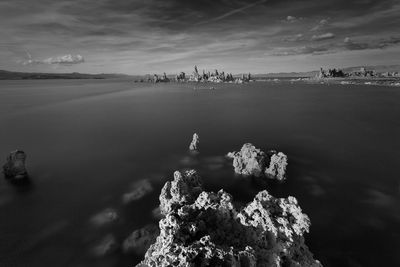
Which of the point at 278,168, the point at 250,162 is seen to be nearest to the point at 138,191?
the point at 250,162

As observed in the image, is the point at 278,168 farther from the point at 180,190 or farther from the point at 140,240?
the point at 140,240

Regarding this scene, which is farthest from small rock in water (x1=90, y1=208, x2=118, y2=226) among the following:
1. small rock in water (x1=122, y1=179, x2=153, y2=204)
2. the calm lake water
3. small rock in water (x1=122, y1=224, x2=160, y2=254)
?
small rock in water (x1=122, y1=224, x2=160, y2=254)

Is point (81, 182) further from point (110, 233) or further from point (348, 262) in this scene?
point (348, 262)

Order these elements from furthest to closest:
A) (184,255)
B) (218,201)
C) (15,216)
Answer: (15,216) → (218,201) → (184,255)

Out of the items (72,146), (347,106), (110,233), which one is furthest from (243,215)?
(347,106)

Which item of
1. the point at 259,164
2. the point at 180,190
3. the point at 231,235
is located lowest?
the point at 259,164

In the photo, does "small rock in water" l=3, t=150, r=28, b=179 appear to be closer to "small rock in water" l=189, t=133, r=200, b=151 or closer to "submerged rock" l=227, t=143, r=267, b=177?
"small rock in water" l=189, t=133, r=200, b=151
